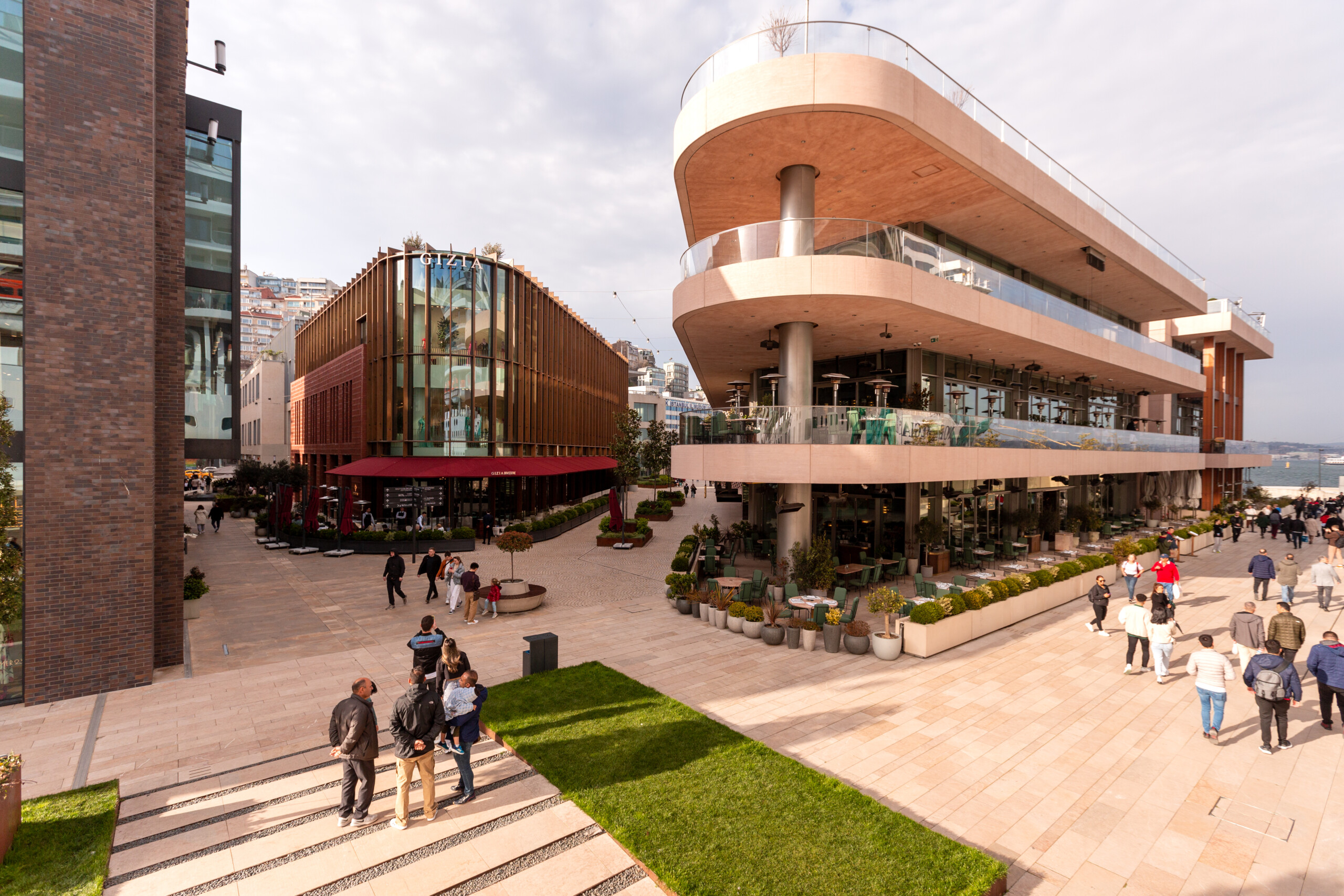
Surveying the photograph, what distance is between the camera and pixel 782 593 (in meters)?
16.4

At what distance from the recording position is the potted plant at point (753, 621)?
13.3 meters

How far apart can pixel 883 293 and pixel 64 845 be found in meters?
16.4

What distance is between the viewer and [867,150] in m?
15.8

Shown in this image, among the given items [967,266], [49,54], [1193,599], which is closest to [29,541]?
[49,54]

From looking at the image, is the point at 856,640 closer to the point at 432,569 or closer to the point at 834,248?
the point at 834,248

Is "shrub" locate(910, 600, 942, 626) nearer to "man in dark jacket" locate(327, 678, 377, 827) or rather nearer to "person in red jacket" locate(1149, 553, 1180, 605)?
"person in red jacket" locate(1149, 553, 1180, 605)

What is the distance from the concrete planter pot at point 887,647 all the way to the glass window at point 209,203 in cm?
1636

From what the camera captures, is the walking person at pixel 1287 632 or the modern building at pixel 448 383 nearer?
the walking person at pixel 1287 632

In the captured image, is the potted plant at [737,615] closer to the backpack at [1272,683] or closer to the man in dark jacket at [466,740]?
the man in dark jacket at [466,740]

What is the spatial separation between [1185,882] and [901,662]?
635 cm

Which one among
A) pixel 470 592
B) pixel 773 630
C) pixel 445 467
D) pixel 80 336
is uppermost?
pixel 80 336

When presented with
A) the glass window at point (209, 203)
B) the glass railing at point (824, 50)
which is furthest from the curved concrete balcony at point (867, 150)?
the glass window at point (209, 203)

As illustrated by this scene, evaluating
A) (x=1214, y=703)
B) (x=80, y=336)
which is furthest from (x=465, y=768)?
(x=1214, y=703)

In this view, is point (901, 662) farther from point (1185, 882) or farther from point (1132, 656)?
point (1185, 882)
